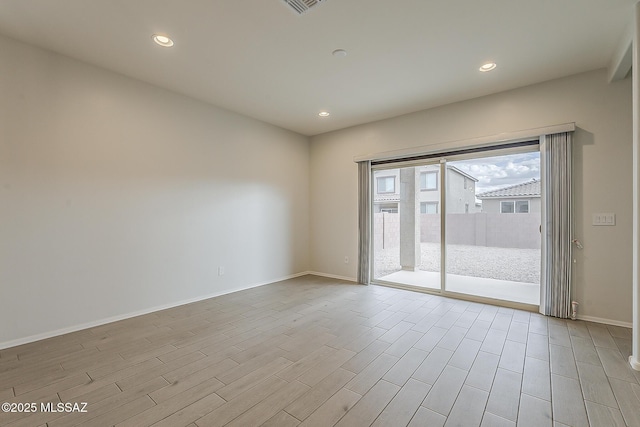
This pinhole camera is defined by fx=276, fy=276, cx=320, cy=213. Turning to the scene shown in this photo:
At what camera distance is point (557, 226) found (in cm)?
328

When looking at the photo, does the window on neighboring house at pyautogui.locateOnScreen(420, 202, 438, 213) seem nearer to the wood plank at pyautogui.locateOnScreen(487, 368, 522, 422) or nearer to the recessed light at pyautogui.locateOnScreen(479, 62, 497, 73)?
the recessed light at pyautogui.locateOnScreen(479, 62, 497, 73)

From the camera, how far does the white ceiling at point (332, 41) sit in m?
2.23

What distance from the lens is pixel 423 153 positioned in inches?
Answer: 172

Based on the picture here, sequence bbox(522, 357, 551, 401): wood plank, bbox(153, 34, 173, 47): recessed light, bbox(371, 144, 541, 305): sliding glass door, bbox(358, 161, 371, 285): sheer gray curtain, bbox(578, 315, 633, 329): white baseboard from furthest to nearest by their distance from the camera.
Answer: bbox(358, 161, 371, 285): sheer gray curtain < bbox(371, 144, 541, 305): sliding glass door < bbox(578, 315, 633, 329): white baseboard < bbox(153, 34, 173, 47): recessed light < bbox(522, 357, 551, 401): wood plank

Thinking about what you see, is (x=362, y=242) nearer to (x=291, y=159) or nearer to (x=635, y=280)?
(x=291, y=159)

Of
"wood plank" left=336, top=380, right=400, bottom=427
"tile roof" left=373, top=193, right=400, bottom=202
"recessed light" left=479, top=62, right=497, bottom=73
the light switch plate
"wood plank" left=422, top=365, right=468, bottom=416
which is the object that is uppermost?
"recessed light" left=479, top=62, right=497, bottom=73

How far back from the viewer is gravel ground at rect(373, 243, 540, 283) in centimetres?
374

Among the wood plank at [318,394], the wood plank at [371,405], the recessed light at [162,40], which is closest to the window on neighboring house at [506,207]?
the wood plank at [371,405]

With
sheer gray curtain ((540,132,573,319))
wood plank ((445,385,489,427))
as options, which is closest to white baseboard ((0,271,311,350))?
wood plank ((445,385,489,427))

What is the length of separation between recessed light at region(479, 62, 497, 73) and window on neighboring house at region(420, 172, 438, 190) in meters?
1.62

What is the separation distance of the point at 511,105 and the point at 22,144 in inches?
216

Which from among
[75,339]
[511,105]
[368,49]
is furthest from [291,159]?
[75,339]

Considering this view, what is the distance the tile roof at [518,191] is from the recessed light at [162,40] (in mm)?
4276

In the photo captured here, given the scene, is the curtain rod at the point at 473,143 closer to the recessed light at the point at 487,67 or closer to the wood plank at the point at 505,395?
the recessed light at the point at 487,67
